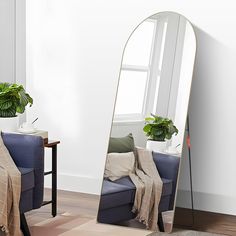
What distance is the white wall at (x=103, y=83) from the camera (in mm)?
3797

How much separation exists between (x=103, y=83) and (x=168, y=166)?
3.19 feet

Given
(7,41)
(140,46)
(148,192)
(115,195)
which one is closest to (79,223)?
(115,195)

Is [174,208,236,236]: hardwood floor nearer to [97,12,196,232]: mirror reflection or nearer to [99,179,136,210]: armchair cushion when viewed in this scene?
[97,12,196,232]: mirror reflection

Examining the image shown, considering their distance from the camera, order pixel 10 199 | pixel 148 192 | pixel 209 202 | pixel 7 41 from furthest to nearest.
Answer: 1. pixel 7 41
2. pixel 209 202
3. pixel 148 192
4. pixel 10 199

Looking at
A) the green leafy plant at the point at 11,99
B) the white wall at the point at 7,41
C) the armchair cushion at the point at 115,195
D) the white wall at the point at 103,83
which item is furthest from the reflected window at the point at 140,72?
the white wall at the point at 7,41

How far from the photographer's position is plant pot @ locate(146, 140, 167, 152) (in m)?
3.56

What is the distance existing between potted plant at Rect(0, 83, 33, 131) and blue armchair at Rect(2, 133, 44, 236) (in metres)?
0.19

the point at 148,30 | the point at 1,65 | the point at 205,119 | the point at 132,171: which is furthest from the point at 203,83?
the point at 1,65

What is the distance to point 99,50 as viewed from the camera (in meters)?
4.18

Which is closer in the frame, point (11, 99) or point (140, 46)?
point (11, 99)

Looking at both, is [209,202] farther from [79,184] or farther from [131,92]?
[79,184]

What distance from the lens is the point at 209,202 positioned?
12.8 feet

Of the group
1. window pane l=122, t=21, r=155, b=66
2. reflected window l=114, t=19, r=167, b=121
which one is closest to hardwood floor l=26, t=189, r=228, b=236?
reflected window l=114, t=19, r=167, b=121

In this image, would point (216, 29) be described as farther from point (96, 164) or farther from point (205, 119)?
point (96, 164)
